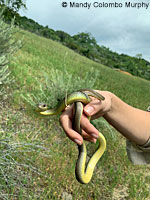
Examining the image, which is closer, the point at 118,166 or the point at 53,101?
the point at 118,166

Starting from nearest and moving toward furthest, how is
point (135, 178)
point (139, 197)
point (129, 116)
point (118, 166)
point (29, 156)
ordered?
point (129, 116) → point (139, 197) → point (29, 156) → point (135, 178) → point (118, 166)

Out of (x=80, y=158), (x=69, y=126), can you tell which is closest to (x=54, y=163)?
(x=80, y=158)

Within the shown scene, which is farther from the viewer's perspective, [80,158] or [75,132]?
[80,158]

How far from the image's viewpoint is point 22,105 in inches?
146

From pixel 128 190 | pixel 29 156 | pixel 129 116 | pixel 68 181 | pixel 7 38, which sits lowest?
pixel 128 190

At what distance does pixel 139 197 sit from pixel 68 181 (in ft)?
2.72

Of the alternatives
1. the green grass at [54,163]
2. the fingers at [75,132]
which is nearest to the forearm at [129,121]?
the fingers at [75,132]

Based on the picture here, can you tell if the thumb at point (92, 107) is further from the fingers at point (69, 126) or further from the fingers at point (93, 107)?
the fingers at point (69, 126)

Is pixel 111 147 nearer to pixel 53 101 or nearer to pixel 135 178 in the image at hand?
pixel 135 178

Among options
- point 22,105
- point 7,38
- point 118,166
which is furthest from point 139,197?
point 7,38

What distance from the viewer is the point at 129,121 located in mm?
1575

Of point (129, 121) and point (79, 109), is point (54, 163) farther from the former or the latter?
point (79, 109)

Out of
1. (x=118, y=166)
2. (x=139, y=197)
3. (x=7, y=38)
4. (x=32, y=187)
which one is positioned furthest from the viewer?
(x=7, y=38)

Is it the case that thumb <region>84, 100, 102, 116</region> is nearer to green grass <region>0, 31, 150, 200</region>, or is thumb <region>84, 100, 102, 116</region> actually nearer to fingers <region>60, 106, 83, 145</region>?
fingers <region>60, 106, 83, 145</region>
